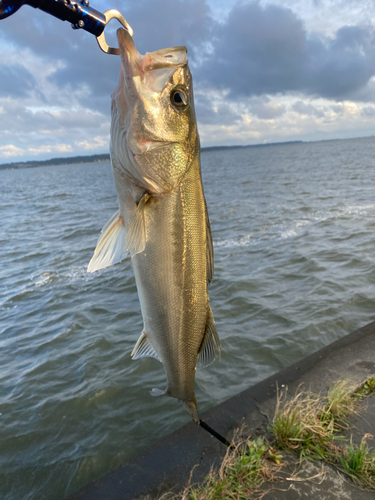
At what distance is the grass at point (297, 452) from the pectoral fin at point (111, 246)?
1.94 meters

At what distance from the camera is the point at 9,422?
5066mm

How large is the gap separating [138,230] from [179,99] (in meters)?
0.81

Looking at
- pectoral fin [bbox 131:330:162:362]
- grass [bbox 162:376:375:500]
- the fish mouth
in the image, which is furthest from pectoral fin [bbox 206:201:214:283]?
grass [bbox 162:376:375:500]

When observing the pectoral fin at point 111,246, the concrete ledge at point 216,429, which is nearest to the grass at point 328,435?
the concrete ledge at point 216,429

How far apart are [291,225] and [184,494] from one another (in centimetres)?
1306

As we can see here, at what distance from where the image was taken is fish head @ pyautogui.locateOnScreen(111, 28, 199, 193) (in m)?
1.94

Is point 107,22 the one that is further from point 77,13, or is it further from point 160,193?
point 160,193

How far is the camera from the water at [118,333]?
4.59 meters

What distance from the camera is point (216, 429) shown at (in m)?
3.58

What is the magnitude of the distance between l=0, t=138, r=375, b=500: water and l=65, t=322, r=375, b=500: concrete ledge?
127 cm

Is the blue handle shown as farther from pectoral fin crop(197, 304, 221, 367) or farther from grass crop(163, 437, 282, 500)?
grass crop(163, 437, 282, 500)

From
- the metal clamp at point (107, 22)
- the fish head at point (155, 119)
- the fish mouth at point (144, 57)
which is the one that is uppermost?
the metal clamp at point (107, 22)

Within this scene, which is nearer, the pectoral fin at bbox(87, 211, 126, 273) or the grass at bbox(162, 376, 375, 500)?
the pectoral fin at bbox(87, 211, 126, 273)

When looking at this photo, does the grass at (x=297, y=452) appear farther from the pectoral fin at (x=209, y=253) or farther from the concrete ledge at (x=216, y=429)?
the pectoral fin at (x=209, y=253)
